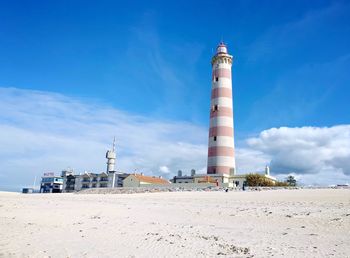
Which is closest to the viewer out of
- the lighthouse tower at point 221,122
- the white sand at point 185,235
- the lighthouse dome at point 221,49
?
the white sand at point 185,235

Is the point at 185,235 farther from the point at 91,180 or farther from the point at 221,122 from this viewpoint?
the point at 91,180

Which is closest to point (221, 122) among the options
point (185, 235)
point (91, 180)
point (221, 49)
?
point (221, 49)

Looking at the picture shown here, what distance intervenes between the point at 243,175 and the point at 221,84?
1282 centimetres

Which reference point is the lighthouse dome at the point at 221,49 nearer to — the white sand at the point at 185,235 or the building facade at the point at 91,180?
the white sand at the point at 185,235

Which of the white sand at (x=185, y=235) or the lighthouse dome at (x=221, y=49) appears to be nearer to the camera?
the white sand at (x=185, y=235)

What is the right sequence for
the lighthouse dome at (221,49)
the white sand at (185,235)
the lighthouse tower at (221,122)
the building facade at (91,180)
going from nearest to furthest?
the white sand at (185,235) < the lighthouse tower at (221,122) < the lighthouse dome at (221,49) < the building facade at (91,180)

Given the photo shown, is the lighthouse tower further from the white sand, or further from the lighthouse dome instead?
the white sand

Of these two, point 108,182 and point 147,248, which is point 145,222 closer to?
point 147,248

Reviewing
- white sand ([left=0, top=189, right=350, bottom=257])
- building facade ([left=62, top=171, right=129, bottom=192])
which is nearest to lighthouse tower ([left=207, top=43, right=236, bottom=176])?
white sand ([left=0, top=189, right=350, bottom=257])

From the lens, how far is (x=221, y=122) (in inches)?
1868

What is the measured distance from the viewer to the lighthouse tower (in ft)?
152

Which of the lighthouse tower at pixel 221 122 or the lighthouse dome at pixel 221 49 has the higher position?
the lighthouse dome at pixel 221 49

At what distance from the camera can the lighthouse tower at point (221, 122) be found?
46375 mm

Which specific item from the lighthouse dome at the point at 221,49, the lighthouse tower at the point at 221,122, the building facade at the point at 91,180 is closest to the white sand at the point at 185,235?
the lighthouse tower at the point at 221,122
